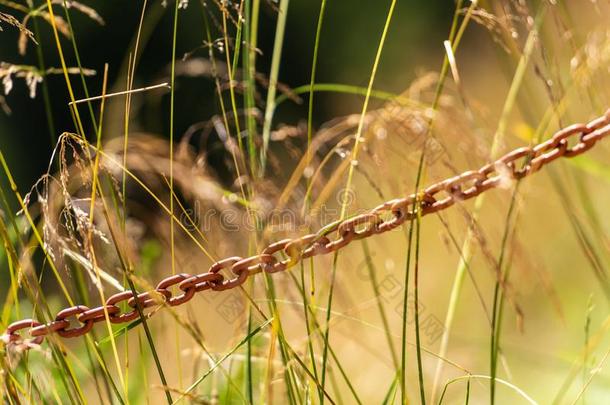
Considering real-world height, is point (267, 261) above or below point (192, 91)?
above

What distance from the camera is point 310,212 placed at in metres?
0.92

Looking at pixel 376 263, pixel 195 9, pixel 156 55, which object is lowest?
pixel 376 263

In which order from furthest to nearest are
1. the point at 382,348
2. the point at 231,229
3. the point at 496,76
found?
1. the point at 496,76
2. the point at 382,348
3. the point at 231,229

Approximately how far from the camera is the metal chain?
0.71 metres

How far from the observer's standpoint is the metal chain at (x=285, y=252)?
2.33 ft

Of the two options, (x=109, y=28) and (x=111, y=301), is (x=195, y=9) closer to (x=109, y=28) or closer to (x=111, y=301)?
(x=109, y=28)

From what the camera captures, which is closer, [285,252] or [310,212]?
[285,252]

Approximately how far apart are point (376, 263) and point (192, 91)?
2.42 metres

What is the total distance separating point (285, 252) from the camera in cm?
73

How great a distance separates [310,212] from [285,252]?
19cm

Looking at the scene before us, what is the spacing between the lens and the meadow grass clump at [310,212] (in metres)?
0.77

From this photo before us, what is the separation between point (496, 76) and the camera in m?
4.02

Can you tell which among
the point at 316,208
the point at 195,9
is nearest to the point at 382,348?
the point at 316,208

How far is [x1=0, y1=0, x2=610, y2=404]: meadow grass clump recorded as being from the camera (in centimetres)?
77
